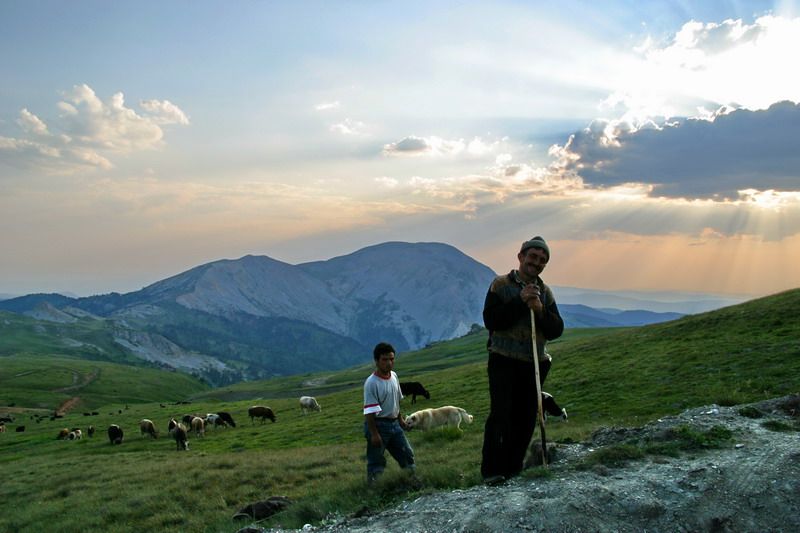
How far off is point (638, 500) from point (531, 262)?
3.90m

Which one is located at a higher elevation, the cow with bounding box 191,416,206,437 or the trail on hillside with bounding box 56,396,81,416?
the cow with bounding box 191,416,206,437

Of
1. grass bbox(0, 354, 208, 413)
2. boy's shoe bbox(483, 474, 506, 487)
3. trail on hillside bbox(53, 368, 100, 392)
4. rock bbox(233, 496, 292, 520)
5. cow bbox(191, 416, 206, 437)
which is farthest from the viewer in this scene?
trail on hillside bbox(53, 368, 100, 392)

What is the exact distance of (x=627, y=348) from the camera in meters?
41.6

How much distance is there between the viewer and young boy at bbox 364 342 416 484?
1053 cm

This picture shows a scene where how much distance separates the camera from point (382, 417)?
1070cm

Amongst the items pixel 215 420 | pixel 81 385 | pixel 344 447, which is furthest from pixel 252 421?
pixel 81 385

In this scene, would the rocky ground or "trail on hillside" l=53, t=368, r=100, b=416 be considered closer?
the rocky ground

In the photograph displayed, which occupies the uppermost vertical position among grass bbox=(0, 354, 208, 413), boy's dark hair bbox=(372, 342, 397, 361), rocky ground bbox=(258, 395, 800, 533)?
boy's dark hair bbox=(372, 342, 397, 361)

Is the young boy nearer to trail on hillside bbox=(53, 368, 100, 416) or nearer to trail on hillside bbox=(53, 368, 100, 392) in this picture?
trail on hillside bbox=(53, 368, 100, 416)

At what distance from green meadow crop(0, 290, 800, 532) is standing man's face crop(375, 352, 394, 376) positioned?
1917 mm

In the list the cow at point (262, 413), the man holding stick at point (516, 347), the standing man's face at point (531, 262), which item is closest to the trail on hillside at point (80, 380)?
the cow at point (262, 413)

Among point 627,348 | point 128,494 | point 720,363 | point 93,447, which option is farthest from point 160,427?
point 720,363

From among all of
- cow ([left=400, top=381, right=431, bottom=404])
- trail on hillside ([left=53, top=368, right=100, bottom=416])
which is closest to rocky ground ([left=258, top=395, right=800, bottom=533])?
cow ([left=400, top=381, right=431, bottom=404])

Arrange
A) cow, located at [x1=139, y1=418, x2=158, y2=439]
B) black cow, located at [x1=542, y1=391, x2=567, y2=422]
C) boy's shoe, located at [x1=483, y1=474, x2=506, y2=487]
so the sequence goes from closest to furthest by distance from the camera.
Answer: boy's shoe, located at [x1=483, y1=474, x2=506, y2=487] → black cow, located at [x1=542, y1=391, x2=567, y2=422] → cow, located at [x1=139, y1=418, x2=158, y2=439]
